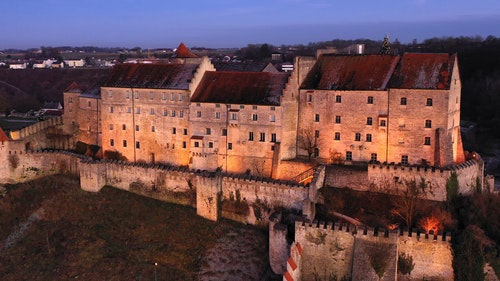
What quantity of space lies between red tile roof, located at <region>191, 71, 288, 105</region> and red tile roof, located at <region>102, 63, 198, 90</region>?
200 cm

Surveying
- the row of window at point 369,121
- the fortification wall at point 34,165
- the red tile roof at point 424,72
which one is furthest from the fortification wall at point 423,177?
the fortification wall at point 34,165

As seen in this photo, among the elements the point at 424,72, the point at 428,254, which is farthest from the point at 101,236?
the point at 424,72

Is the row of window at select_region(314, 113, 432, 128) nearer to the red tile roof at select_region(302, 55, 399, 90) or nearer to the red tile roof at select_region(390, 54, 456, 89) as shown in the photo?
the red tile roof at select_region(302, 55, 399, 90)

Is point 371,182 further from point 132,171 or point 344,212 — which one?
point 132,171

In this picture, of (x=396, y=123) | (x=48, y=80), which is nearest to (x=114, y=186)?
(x=396, y=123)

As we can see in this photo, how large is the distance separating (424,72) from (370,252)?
2013 centimetres

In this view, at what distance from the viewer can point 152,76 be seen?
58.4 metres

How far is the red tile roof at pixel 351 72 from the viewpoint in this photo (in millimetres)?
50938

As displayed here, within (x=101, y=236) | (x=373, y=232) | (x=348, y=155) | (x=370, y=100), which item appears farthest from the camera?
(x=348, y=155)

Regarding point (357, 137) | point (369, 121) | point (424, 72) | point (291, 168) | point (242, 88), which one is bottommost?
point (291, 168)

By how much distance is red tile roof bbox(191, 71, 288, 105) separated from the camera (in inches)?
2047

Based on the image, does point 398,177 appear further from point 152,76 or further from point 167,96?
point 152,76

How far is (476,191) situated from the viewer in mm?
46000

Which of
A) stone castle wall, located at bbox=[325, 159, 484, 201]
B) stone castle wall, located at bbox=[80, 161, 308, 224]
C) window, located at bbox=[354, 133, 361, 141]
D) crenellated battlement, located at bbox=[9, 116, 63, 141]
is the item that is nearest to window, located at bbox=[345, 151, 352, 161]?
window, located at bbox=[354, 133, 361, 141]
